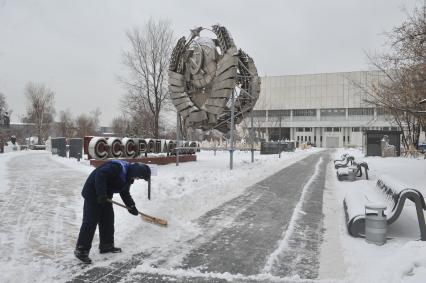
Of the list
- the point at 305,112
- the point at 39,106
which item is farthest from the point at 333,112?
the point at 39,106

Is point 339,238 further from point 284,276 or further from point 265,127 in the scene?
point 265,127

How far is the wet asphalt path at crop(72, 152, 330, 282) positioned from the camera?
5125 millimetres

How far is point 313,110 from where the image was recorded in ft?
340

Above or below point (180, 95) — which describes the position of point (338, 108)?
above

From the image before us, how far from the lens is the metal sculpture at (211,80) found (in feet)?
64.8

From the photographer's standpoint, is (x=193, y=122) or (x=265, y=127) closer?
(x=193, y=122)

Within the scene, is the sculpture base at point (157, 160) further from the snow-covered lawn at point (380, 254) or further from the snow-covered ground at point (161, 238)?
the snow-covered lawn at point (380, 254)

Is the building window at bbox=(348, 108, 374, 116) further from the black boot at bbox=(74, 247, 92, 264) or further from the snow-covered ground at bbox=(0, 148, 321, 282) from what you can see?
the black boot at bbox=(74, 247, 92, 264)

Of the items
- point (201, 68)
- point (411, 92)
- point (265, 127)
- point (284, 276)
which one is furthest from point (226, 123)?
point (265, 127)

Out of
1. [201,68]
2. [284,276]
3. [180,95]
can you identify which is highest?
[201,68]

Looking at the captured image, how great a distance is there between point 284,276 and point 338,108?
101m

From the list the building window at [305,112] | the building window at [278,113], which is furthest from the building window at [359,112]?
the building window at [278,113]

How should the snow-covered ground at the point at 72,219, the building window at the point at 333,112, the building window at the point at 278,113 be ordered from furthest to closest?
the building window at the point at 278,113, the building window at the point at 333,112, the snow-covered ground at the point at 72,219

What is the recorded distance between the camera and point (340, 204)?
35.6 feet
